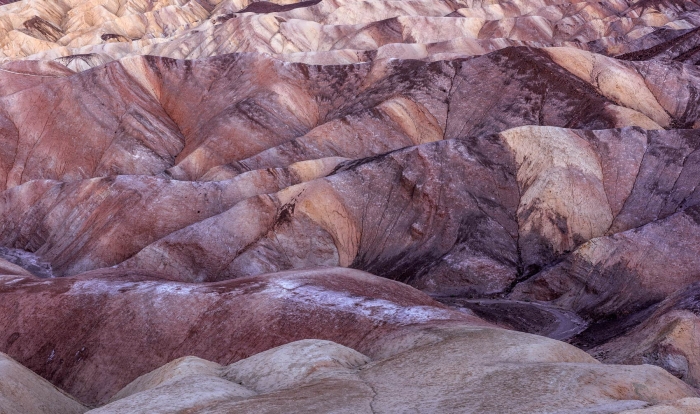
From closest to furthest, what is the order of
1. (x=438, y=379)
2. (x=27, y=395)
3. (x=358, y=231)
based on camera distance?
(x=438, y=379) < (x=27, y=395) < (x=358, y=231)

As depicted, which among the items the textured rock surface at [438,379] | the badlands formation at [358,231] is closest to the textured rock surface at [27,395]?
the badlands formation at [358,231]

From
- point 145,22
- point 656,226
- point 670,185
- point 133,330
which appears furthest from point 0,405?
point 145,22

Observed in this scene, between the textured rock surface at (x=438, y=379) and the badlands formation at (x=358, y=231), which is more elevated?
the textured rock surface at (x=438, y=379)

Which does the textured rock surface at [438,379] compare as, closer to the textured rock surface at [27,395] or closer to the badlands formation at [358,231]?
the badlands formation at [358,231]

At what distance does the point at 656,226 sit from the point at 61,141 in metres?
37.9

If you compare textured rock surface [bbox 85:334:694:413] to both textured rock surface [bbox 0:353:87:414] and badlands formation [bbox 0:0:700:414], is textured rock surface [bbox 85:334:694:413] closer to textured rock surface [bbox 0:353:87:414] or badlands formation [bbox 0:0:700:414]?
badlands formation [bbox 0:0:700:414]

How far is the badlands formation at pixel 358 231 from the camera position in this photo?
16.0 m

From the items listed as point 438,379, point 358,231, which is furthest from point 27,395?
point 358,231

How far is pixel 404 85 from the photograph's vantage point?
5297 centimetres

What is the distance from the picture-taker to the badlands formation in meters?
16.0

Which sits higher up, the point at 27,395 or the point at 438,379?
the point at 438,379

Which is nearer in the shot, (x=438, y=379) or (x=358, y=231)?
(x=438, y=379)

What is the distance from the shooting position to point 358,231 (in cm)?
3966

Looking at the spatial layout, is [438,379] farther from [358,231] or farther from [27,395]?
[358,231]
